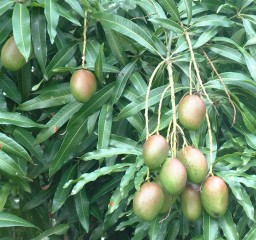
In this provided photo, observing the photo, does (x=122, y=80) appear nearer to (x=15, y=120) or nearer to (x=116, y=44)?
(x=116, y=44)

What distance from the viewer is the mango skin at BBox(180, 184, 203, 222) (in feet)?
3.34

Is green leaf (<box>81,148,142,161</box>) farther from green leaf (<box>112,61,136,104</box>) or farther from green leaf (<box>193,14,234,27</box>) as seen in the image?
green leaf (<box>193,14,234,27</box>)

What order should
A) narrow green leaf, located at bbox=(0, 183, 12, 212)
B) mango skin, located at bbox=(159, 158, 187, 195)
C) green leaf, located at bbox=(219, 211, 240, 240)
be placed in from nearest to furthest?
mango skin, located at bbox=(159, 158, 187, 195) → green leaf, located at bbox=(219, 211, 240, 240) → narrow green leaf, located at bbox=(0, 183, 12, 212)

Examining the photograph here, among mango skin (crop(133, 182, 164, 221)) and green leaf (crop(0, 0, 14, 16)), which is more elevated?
green leaf (crop(0, 0, 14, 16))

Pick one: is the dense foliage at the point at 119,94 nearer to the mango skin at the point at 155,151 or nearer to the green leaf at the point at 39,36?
the green leaf at the point at 39,36

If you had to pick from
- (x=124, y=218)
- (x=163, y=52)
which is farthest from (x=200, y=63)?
(x=124, y=218)

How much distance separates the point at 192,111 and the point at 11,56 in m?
0.43

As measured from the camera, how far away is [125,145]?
4.07ft

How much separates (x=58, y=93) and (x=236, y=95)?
0.39 m

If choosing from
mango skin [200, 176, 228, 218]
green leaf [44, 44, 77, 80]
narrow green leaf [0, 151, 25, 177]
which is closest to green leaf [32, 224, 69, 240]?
narrow green leaf [0, 151, 25, 177]

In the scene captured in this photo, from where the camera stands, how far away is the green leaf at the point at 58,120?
1.27 meters

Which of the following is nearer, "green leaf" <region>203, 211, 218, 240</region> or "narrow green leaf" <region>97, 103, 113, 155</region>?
"green leaf" <region>203, 211, 218, 240</region>

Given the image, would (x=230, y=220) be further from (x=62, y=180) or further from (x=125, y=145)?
(x=62, y=180)

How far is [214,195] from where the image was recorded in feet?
3.27
